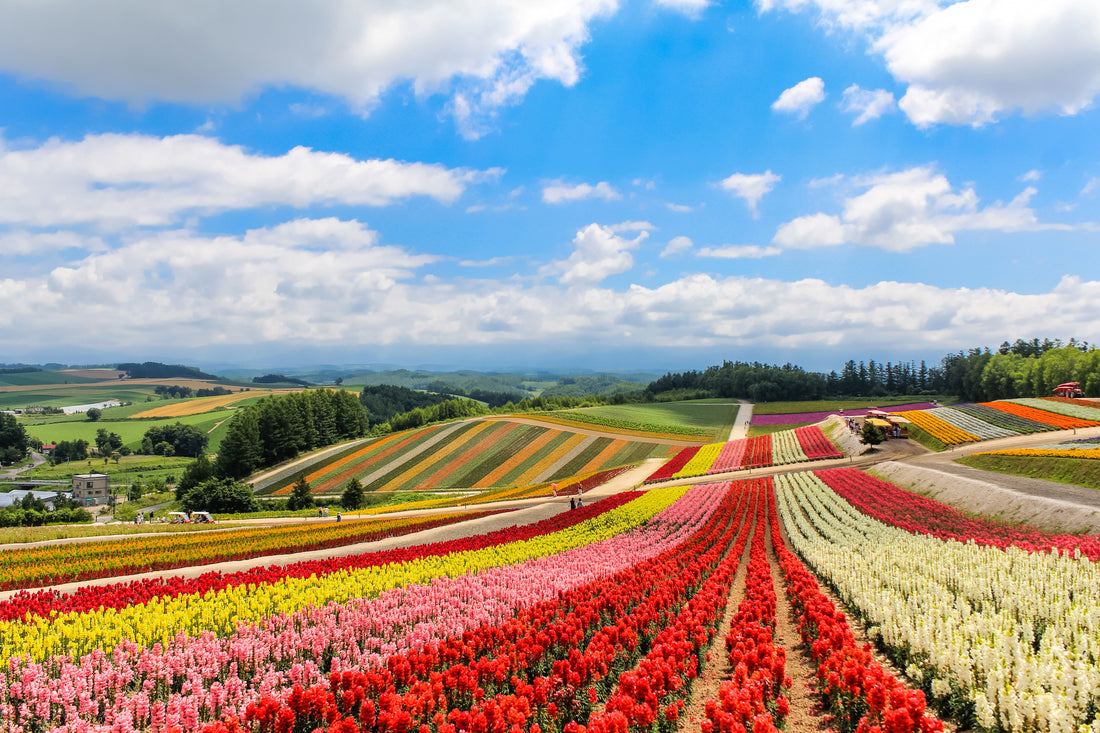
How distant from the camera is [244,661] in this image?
8.98 m

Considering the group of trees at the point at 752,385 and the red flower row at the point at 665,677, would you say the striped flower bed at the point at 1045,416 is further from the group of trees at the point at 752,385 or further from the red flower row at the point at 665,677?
the group of trees at the point at 752,385

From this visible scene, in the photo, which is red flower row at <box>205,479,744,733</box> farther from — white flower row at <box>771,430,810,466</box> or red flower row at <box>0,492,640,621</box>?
white flower row at <box>771,430,810,466</box>

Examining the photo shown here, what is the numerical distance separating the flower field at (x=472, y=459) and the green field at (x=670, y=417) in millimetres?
9474

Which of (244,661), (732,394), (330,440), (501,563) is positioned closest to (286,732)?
(244,661)

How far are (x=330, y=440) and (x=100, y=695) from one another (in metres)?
96.6

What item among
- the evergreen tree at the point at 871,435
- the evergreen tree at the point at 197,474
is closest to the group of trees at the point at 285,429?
the evergreen tree at the point at 197,474

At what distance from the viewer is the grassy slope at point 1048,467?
2737 cm

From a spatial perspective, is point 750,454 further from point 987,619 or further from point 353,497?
point 987,619

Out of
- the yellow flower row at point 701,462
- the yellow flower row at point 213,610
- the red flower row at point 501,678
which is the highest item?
the red flower row at point 501,678

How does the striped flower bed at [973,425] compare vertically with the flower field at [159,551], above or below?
above

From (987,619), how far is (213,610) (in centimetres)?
1465

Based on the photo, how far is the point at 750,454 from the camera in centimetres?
5544

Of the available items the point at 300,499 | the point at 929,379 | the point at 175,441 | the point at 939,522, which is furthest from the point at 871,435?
the point at 175,441

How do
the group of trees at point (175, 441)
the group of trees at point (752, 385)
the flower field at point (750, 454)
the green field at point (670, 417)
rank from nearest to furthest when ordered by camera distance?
the flower field at point (750, 454) → the green field at point (670, 417) → the group of trees at point (752, 385) → the group of trees at point (175, 441)
